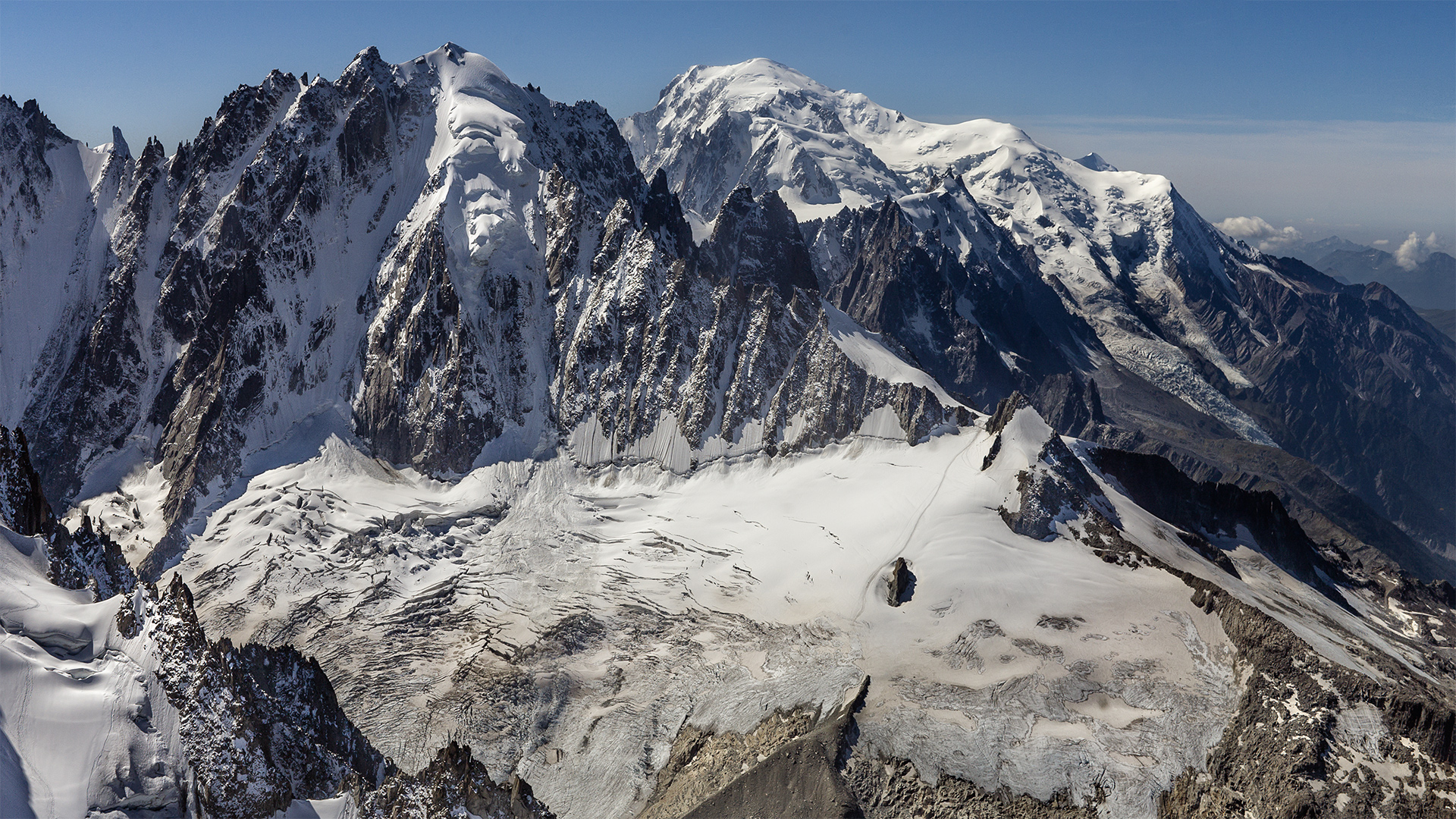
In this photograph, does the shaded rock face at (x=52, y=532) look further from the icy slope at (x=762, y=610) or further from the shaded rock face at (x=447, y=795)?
the icy slope at (x=762, y=610)

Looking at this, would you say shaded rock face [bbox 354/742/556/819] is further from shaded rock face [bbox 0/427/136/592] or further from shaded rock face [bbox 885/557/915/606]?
shaded rock face [bbox 885/557/915/606]

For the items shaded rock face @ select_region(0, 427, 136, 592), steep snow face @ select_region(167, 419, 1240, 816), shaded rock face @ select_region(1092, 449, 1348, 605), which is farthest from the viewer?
shaded rock face @ select_region(1092, 449, 1348, 605)

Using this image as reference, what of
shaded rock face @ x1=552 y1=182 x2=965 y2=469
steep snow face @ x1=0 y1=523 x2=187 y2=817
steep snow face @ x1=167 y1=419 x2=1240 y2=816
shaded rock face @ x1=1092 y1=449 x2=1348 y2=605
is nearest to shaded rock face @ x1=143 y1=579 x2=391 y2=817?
steep snow face @ x1=0 y1=523 x2=187 y2=817

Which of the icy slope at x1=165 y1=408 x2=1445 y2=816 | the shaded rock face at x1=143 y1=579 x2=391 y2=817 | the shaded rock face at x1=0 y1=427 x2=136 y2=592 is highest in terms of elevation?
the shaded rock face at x1=0 y1=427 x2=136 y2=592

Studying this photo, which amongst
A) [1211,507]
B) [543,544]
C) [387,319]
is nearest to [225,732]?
[543,544]

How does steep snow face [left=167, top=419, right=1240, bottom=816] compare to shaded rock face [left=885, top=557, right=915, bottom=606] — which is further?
shaded rock face [left=885, top=557, right=915, bottom=606]

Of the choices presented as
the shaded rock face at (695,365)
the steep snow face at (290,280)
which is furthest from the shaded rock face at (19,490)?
the shaded rock face at (695,365)

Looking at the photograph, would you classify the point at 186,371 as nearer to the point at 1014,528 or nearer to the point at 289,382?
the point at 289,382

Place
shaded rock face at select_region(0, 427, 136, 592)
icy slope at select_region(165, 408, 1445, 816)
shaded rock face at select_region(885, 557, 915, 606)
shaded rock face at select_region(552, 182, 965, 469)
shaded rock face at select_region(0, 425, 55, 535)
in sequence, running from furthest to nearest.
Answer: shaded rock face at select_region(552, 182, 965, 469)
shaded rock face at select_region(885, 557, 915, 606)
icy slope at select_region(165, 408, 1445, 816)
shaded rock face at select_region(0, 425, 55, 535)
shaded rock face at select_region(0, 427, 136, 592)
